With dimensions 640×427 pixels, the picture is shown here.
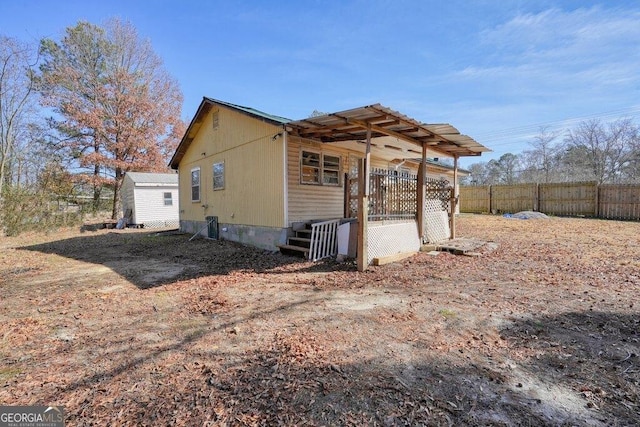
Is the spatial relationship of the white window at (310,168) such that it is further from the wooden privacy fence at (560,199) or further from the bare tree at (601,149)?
the bare tree at (601,149)

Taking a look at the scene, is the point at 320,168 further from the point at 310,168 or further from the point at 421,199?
the point at 421,199

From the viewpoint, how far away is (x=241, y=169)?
9695 mm

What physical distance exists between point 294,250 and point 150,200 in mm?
14063

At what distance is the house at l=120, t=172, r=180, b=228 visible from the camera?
57.8ft

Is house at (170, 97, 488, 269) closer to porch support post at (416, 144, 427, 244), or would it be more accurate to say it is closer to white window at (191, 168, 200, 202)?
porch support post at (416, 144, 427, 244)

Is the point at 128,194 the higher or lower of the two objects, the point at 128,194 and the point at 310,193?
the higher

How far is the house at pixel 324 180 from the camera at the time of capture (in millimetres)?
6652

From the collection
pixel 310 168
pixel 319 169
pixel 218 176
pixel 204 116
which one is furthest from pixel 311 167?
pixel 204 116

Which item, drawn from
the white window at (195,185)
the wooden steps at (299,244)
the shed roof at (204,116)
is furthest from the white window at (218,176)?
the wooden steps at (299,244)

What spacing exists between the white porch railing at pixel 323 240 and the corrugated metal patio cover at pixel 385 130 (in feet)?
7.48

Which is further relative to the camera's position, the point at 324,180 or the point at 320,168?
the point at 324,180

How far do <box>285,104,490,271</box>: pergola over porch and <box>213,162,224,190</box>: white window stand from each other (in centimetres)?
400

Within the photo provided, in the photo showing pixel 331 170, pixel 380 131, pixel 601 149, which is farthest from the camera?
pixel 601 149

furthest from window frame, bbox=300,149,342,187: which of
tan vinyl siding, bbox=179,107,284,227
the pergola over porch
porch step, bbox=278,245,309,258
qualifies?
porch step, bbox=278,245,309,258
